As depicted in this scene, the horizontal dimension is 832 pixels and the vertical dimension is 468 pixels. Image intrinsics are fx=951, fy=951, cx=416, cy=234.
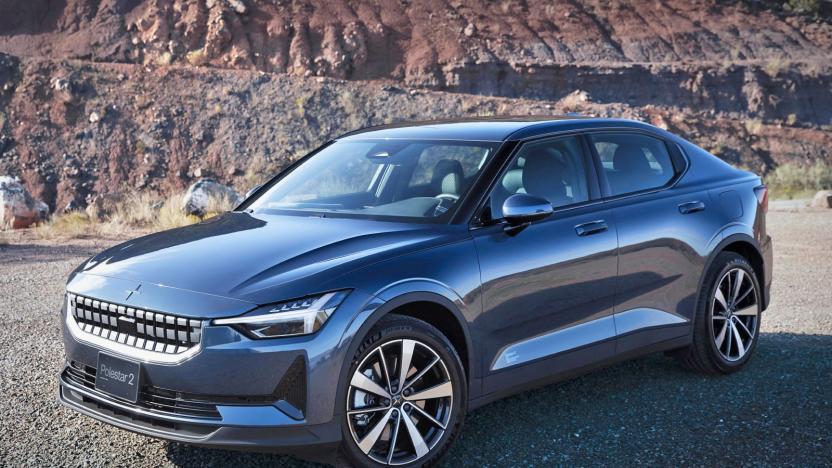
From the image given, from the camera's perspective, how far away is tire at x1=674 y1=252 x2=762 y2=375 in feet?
20.1

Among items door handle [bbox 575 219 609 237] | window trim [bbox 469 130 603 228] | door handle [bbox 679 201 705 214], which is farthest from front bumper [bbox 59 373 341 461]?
door handle [bbox 679 201 705 214]

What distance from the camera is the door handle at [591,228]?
5289mm

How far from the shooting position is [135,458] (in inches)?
186

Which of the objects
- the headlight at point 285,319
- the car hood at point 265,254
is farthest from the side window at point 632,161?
the headlight at point 285,319

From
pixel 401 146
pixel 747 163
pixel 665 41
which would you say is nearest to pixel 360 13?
pixel 665 41

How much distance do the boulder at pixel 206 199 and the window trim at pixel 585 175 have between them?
13.9 m

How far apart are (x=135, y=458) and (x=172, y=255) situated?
3.40 ft

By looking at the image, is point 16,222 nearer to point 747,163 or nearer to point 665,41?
point 747,163

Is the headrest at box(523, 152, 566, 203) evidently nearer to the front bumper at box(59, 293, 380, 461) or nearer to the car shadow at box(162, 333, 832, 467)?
the car shadow at box(162, 333, 832, 467)

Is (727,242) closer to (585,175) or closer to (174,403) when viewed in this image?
(585,175)

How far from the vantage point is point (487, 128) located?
5.70m

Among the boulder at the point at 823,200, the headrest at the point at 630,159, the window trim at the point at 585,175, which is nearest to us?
the window trim at the point at 585,175

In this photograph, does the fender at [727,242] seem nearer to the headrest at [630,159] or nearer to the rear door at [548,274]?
the headrest at [630,159]

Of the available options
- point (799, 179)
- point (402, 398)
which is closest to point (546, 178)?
point (402, 398)
